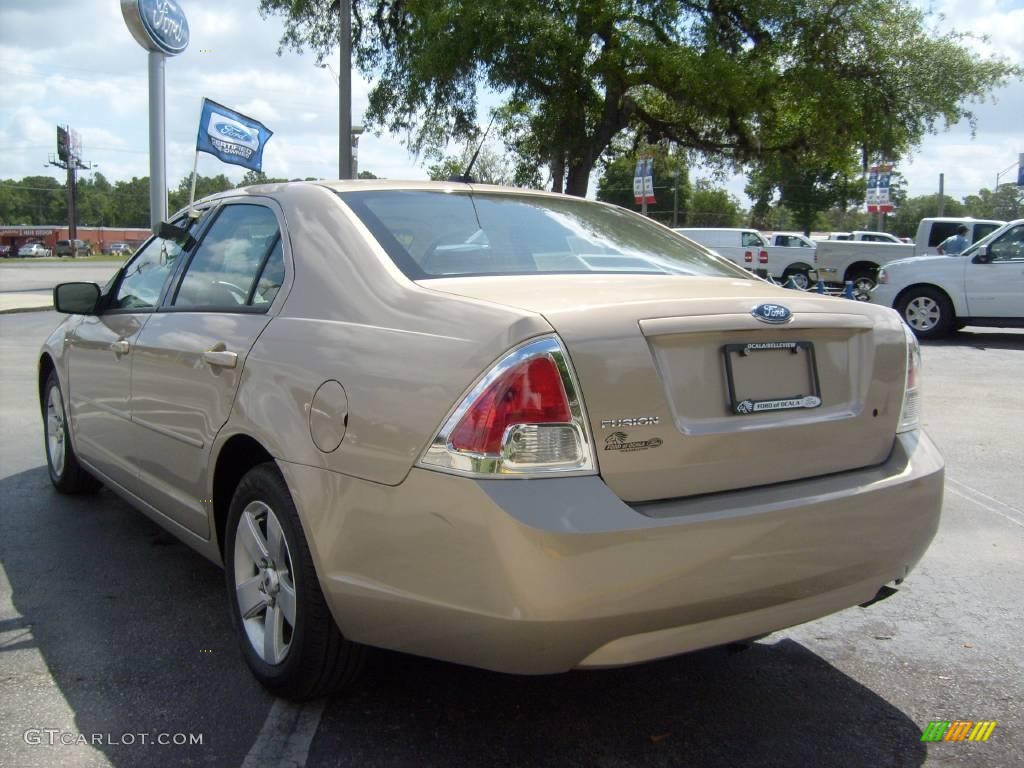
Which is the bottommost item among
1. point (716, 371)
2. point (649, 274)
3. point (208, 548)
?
point (208, 548)

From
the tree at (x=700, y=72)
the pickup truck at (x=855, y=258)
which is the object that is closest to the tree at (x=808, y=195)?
the pickup truck at (x=855, y=258)

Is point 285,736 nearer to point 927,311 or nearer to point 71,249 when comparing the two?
point 927,311

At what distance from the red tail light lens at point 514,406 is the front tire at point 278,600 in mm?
741

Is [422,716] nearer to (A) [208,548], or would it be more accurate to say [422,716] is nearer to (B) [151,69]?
(A) [208,548]

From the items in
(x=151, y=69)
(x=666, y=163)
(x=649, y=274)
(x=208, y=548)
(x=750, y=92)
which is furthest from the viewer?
(x=666, y=163)

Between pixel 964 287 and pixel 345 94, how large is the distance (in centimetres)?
975

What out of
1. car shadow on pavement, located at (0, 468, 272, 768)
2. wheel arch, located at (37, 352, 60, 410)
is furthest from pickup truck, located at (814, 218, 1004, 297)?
car shadow on pavement, located at (0, 468, 272, 768)

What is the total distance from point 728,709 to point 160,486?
225 centimetres

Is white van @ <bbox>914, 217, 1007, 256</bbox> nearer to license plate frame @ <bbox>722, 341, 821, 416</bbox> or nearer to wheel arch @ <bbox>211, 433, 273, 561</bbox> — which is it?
license plate frame @ <bbox>722, 341, 821, 416</bbox>

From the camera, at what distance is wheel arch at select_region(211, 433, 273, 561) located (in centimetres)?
308

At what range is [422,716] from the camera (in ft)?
9.44

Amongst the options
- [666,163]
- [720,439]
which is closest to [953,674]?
[720,439]

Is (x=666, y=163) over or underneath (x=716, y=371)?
over

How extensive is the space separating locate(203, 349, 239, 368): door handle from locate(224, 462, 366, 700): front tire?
1.26 ft
